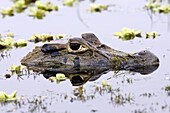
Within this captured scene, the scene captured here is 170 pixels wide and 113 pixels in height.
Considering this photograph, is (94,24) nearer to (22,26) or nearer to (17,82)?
(22,26)

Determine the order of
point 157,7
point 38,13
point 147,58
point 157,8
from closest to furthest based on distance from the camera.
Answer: point 147,58
point 157,8
point 38,13
point 157,7

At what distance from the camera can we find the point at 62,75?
31.2 feet

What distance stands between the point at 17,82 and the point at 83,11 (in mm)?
10894

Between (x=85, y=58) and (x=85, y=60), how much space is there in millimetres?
48

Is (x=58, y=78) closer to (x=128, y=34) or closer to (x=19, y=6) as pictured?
(x=128, y=34)

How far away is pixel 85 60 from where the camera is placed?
10391 millimetres

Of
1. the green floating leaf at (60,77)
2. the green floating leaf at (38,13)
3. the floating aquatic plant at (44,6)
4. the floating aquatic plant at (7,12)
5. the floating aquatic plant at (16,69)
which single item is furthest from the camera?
the floating aquatic plant at (44,6)

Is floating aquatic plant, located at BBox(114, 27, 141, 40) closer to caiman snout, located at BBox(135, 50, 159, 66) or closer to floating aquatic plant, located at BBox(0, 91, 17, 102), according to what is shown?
caiman snout, located at BBox(135, 50, 159, 66)

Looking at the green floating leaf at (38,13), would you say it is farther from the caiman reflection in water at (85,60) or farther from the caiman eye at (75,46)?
the caiman eye at (75,46)

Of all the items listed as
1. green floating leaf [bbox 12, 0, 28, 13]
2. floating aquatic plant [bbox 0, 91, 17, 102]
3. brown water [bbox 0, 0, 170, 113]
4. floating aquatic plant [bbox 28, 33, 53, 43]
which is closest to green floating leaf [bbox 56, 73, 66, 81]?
brown water [bbox 0, 0, 170, 113]

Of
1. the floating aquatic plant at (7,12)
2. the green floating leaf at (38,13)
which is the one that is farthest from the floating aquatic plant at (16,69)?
the floating aquatic plant at (7,12)

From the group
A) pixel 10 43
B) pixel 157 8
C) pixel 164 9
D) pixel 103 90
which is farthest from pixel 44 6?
pixel 103 90

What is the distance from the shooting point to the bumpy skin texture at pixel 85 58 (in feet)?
33.6

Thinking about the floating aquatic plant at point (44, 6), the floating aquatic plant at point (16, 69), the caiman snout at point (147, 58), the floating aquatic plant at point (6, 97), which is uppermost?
the floating aquatic plant at point (44, 6)
